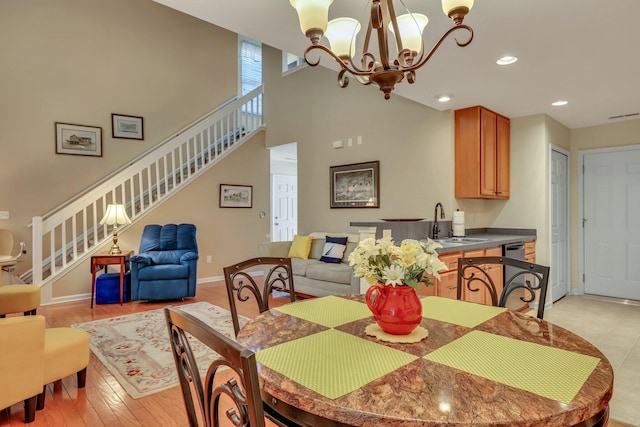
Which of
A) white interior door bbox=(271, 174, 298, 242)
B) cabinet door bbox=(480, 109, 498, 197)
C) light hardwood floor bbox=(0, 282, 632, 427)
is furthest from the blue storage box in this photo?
cabinet door bbox=(480, 109, 498, 197)

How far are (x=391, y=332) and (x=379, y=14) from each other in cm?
132

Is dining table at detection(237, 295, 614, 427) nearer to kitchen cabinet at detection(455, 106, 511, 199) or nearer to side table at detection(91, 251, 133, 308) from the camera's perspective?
kitchen cabinet at detection(455, 106, 511, 199)

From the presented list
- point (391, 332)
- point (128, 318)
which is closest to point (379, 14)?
point (391, 332)

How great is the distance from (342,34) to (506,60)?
1.67m

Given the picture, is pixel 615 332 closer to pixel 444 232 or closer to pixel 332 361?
pixel 444 232

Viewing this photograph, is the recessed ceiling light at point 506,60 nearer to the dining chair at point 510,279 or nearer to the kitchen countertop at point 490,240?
the kitchen countertop at point 490,240

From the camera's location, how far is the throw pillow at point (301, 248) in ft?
17.2

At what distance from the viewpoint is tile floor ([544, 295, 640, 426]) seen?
2357mm

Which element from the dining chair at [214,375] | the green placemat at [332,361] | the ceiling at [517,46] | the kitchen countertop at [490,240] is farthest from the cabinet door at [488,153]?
the dining chair at [214,375]

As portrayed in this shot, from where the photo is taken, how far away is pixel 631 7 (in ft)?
7.05

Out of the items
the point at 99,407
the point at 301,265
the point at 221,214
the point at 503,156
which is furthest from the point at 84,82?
the point at 503,156

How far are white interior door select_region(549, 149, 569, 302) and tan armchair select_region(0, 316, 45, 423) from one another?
5.11 metres

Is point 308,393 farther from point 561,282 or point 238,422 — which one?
point 561,282

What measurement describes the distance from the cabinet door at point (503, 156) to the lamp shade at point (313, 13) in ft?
11.8
